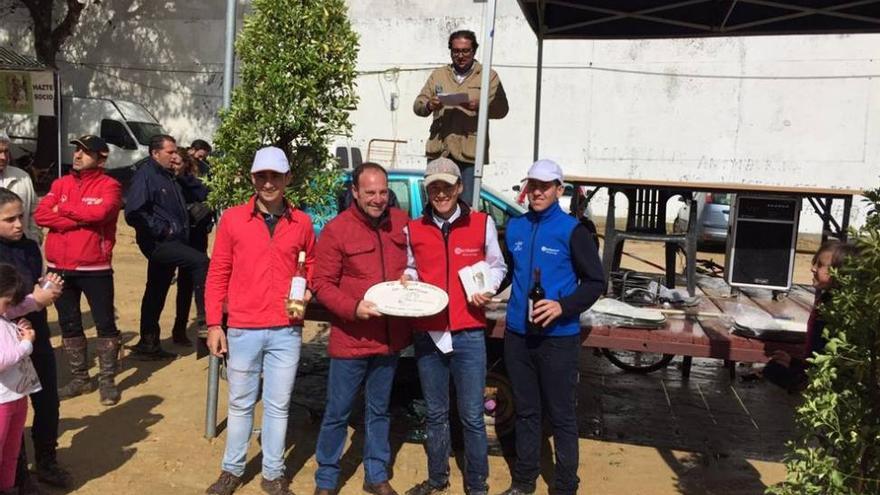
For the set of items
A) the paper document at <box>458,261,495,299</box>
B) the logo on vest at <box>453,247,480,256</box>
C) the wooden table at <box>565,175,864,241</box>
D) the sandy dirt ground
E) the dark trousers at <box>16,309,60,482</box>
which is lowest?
the sandy dirt ground

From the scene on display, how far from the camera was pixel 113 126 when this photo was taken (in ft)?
59.5

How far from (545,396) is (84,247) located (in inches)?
141

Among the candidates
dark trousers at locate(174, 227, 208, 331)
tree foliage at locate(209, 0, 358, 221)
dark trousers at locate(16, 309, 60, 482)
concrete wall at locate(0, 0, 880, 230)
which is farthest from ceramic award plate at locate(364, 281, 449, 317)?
concrete wall at locate(0, 0, 880, 230)

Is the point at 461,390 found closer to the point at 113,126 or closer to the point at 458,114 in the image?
the point at 458,114

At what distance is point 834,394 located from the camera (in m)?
2.46

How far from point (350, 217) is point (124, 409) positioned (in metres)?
2.77

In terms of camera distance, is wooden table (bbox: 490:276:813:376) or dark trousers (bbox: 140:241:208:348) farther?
dark trousers (bbox: 140:241:208:348)

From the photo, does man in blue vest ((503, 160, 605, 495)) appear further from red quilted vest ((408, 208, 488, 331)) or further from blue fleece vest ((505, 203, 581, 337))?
red quilted vest ((408, 208, 488, 331))

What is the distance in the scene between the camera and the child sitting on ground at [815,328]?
3271 millimetres

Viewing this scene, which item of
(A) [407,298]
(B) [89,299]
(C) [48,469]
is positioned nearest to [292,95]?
(A) [407,298]

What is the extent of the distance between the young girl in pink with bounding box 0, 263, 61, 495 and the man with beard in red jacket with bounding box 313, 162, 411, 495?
1416 mm

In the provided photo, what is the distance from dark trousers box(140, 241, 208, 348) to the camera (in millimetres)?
6098

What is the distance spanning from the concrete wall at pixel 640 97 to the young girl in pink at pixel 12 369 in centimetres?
1630

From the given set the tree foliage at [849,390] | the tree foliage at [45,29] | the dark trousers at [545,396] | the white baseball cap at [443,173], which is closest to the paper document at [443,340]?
the dark trousers at [545,396]
